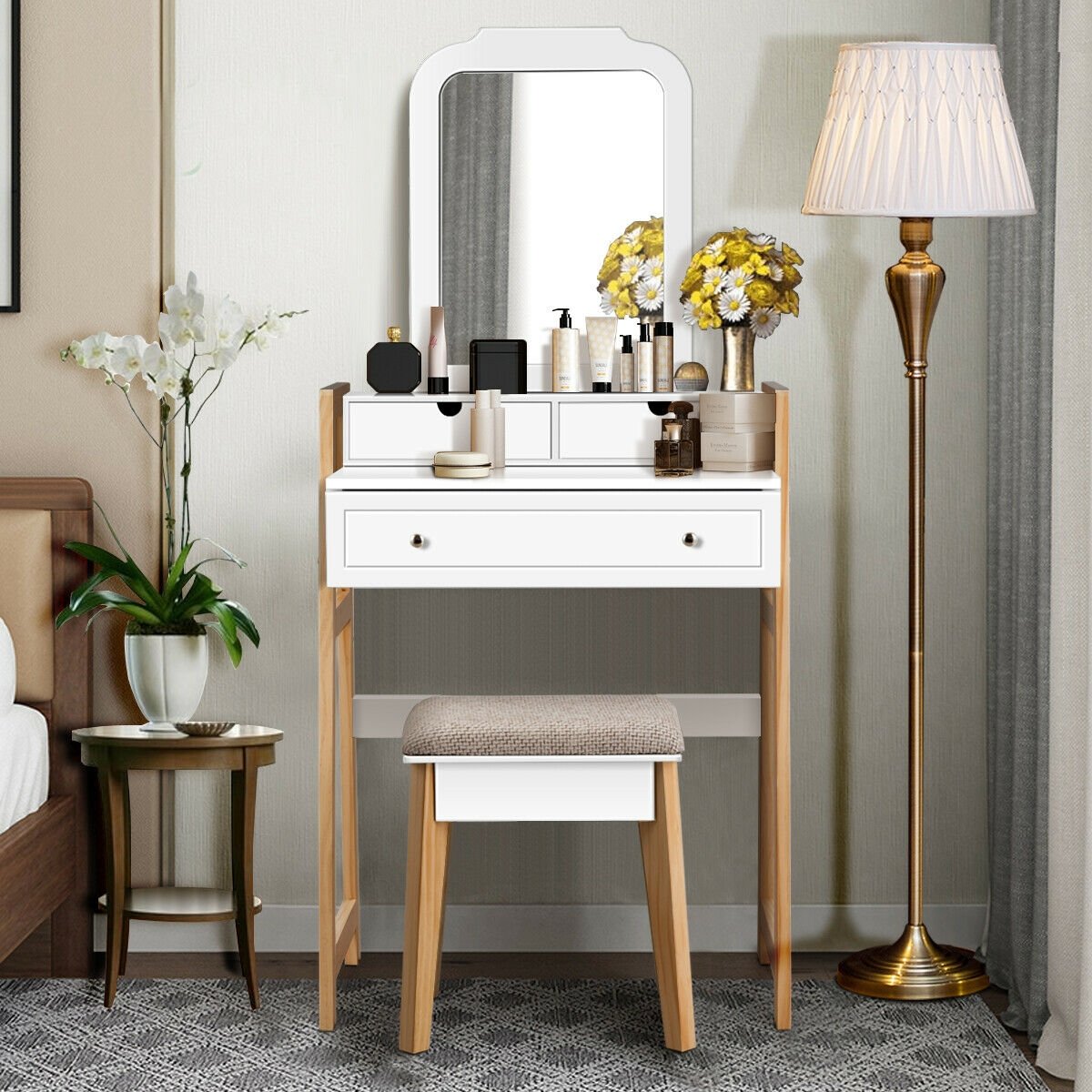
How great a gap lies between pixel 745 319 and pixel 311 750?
3.99 ft

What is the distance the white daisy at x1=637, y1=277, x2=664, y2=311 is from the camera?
287 cm

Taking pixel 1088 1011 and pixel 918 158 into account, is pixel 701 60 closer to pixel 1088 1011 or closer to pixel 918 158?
pixel 918 158

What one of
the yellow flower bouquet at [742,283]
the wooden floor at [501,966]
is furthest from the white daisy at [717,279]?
the wooden floor at [501,966]

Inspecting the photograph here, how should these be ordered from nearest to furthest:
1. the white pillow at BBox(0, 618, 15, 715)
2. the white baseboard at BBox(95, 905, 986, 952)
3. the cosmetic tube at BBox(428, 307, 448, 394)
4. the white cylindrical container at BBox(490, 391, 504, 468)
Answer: the white pillow at BBox(0, 618, 15, 715), the white cylindrical container at BBox(490, 391, 504, 468), the cosmetic tube at BBox(428, 307, 448, 394), the white baseboard at BBox(95, 905, 986, 952)

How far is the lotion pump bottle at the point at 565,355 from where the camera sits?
2834mm

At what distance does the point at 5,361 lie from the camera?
2893 millimetres

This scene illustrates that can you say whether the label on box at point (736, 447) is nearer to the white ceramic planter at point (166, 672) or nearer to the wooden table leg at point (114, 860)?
the white ceramic planter at point (166, 672)

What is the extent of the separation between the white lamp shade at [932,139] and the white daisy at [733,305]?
317mm

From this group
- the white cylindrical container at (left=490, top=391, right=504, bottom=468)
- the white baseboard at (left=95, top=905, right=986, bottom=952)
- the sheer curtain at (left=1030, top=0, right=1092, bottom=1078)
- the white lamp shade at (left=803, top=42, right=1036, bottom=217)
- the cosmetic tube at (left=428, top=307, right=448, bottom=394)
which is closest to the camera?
the sheer curtain at (left=1030, top=0, right=1092, bottom=1078)

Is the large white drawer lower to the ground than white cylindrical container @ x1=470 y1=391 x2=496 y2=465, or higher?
lower

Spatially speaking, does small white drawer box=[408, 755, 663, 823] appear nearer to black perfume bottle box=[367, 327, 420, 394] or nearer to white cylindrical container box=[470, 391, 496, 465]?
white cylindrical container box=[470, 391, 496, 465]

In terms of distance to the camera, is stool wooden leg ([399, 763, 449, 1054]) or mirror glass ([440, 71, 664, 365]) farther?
mirror glass ([440, 71, 664, 365])

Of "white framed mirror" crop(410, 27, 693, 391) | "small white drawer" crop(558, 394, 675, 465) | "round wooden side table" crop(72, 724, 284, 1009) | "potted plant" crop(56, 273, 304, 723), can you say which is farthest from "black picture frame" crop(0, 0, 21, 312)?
"small white drawer" crop(558, 394, 675, 465)

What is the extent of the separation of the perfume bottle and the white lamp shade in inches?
19.0
